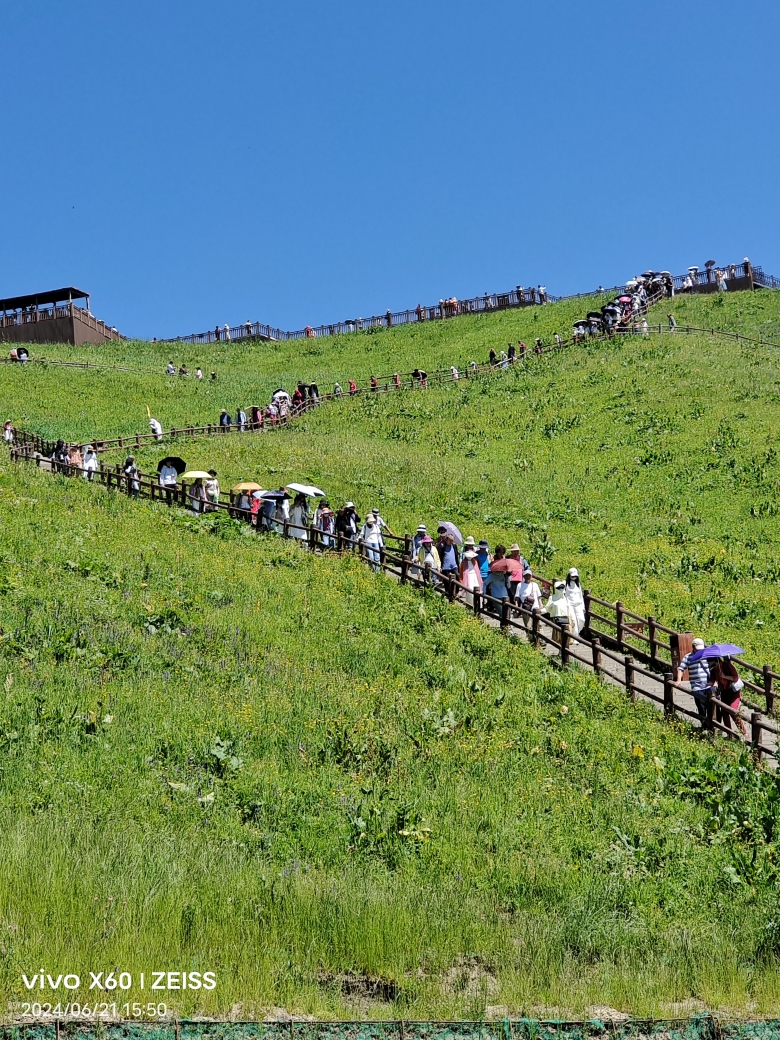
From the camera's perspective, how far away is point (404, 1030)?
1010 centimetres

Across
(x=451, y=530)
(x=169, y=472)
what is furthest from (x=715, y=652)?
(x=169, y=472)

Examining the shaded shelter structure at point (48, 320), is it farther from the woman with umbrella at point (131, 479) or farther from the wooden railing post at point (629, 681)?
the wooden railing post at point (629, 681)

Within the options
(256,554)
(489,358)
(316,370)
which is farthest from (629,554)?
(316,370)

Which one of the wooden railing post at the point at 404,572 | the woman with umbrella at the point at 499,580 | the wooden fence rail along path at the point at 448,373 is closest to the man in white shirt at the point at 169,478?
the wooden railing post at the point at 404,572

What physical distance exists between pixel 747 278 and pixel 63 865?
7005 cm

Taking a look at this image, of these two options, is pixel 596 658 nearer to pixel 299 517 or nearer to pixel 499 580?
pixel 499 580

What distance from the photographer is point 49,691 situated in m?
17.6

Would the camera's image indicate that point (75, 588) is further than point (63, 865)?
Yes

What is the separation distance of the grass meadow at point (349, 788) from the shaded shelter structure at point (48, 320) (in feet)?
158

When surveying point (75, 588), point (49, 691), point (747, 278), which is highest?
point (747, 278)

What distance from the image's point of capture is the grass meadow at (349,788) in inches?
464

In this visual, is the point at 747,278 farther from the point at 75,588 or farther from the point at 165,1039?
the point at 165,1039

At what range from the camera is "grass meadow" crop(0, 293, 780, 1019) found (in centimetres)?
1177
